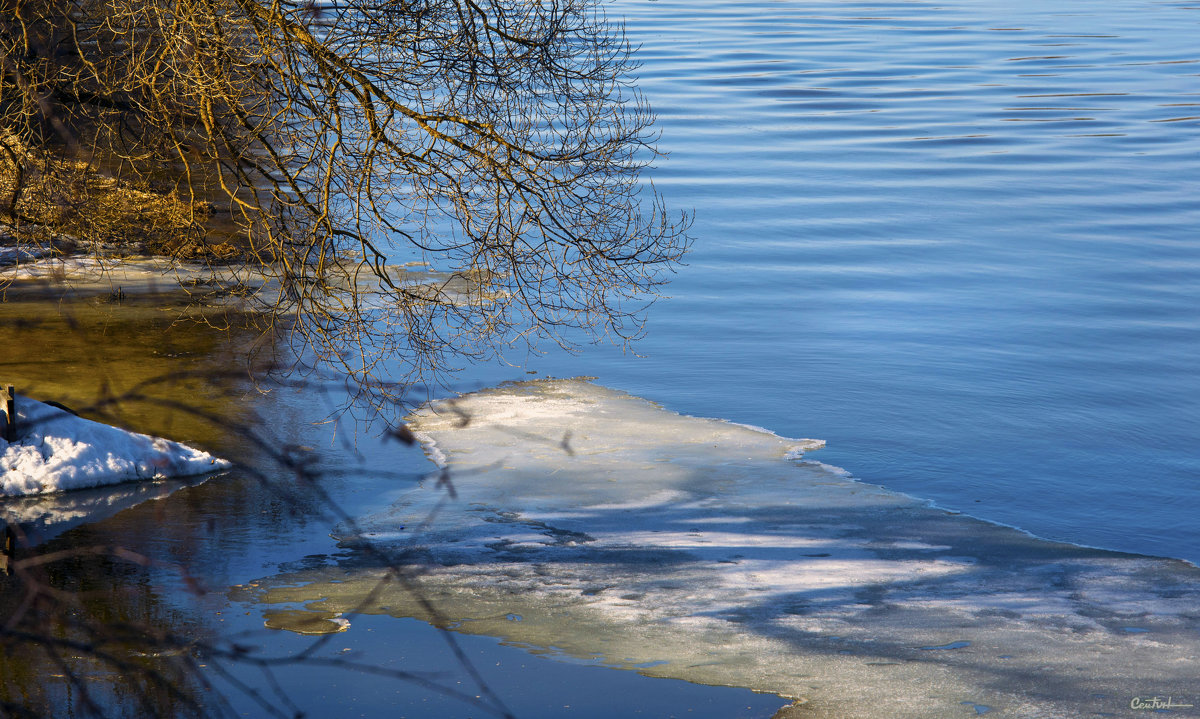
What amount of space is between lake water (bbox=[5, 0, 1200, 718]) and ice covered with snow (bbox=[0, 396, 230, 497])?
38 cm

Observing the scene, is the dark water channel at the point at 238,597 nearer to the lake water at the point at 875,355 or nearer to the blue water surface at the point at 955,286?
the lake water at the point at 875,355

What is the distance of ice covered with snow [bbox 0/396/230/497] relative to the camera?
7.80 m

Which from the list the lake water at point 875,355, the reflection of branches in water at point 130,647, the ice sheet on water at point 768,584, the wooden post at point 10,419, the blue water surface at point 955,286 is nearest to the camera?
the reflection of branches in water at point 130,647

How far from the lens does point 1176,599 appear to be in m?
6.61

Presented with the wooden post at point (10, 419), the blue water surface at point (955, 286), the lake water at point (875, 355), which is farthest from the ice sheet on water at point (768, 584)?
the wooden post at point (10, 419)

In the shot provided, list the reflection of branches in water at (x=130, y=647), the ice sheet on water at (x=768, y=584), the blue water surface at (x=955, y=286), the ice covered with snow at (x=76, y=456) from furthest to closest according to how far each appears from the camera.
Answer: the blue water surface at (x=955, y=286), the ice covered with snow at (x=76, y=456), the ice sheet on water at (x=768, y=584), the reflection of branches in water at (x=130, y=647)

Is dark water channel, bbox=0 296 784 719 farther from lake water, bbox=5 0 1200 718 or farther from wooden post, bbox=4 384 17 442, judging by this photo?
wooden post, bbox=4 384 17 442

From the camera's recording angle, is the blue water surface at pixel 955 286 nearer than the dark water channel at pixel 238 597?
No

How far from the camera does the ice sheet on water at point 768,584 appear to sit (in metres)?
5.70

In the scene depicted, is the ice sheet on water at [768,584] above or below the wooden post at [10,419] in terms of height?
below

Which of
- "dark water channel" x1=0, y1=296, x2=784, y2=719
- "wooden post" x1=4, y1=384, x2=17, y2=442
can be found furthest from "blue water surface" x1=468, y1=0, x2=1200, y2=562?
"wooden post" x1=4, y1=384, x2=17, y2=442

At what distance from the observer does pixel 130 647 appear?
229 inches

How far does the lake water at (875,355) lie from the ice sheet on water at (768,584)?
150 mm

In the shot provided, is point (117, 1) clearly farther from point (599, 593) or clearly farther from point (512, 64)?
point (599, 593)
